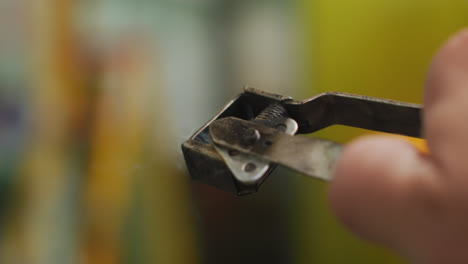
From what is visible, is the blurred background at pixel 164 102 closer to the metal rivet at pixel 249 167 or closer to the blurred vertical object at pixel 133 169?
the blurred vertical object at pixel 133 169

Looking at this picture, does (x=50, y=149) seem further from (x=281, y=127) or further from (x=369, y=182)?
(x=369, y=182)

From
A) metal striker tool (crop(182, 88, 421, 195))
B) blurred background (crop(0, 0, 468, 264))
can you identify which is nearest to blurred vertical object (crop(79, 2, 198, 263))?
blurred background (crop(0, 0, 468, 264))

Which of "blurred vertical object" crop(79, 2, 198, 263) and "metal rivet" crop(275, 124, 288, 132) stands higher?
"metal rivet" crop(275, 124, 288, 132)

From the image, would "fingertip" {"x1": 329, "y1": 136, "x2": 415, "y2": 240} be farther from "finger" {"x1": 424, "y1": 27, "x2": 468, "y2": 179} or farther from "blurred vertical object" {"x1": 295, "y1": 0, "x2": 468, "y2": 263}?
"blurred vertical object" {"x1": 295, "y1": 0, "x2": 468, "y2": 263}

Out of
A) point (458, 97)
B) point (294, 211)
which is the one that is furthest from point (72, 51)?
point (458, 97)

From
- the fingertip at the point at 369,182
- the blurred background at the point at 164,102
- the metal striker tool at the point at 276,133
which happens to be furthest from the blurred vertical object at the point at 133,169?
the fingertip at the point at 369,182

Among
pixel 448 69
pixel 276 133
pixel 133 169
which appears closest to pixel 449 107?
pixel 448 69
